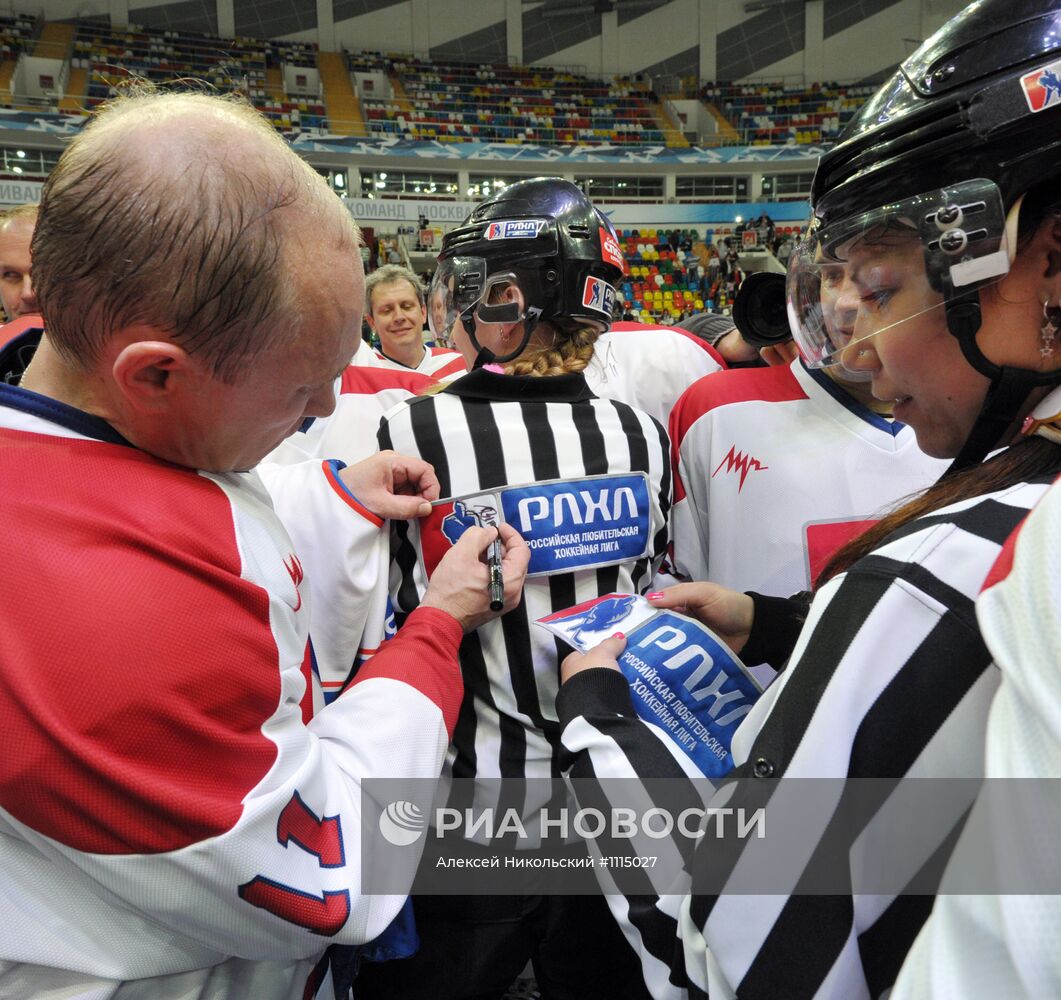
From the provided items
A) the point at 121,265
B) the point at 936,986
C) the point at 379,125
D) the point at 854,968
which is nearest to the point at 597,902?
the point at 854,968

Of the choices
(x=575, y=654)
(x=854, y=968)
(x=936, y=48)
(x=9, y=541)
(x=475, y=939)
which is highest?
(x=936, y=48)

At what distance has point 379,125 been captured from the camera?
21.9m

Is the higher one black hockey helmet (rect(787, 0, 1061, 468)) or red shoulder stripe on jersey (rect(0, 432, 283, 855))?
black hockey helmet (rect(787, 0, 1061, 468))

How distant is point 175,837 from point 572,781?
0.51 metres

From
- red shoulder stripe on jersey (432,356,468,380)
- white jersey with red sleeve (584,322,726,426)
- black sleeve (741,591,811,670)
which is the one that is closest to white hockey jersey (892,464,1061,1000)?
black sleeve (741,591,811,670)

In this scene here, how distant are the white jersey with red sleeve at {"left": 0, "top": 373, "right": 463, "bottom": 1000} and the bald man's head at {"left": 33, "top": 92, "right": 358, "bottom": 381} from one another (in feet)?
0.46

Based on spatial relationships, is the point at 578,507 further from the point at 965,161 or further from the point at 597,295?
the point at 965,161

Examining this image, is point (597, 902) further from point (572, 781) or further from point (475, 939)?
point (572, 781)

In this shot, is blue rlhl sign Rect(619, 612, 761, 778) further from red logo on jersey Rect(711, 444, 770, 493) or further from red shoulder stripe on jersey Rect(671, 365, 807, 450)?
red shoulder stripe on jersey Rect(671, 365, 807, 450)

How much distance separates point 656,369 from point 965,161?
6.95 feet

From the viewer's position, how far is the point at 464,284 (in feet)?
6.65

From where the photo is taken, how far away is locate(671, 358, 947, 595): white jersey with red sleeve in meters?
1.79

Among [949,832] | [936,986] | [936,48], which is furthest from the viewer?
[936,48]

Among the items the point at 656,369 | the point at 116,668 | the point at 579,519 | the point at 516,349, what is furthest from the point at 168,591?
the point at 656,369
